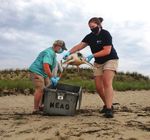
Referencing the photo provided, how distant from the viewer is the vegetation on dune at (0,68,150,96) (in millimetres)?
13852

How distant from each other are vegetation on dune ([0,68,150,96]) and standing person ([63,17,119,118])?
231 inches

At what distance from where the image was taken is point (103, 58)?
7.87 meters

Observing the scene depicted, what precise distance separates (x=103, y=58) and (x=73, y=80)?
8858 mm

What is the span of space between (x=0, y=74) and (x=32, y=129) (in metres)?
11.7

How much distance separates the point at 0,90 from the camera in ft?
44.5

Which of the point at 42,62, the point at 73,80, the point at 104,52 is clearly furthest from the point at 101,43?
the point at 73,80

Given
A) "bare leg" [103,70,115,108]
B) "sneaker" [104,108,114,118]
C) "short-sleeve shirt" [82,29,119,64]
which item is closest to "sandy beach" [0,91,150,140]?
"sneaker" [104,108,114,118]

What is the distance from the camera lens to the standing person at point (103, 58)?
7688 millimetres

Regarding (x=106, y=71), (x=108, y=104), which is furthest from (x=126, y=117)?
(x=106, y=71)

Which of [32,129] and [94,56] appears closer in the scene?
[32,129]

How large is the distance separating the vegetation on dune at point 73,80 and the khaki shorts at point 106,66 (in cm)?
588

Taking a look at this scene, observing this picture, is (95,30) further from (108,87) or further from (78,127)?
(78,127)

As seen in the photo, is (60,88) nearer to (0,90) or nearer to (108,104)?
(108,104)

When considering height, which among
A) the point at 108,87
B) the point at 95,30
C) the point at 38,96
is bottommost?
the point at 38,96
